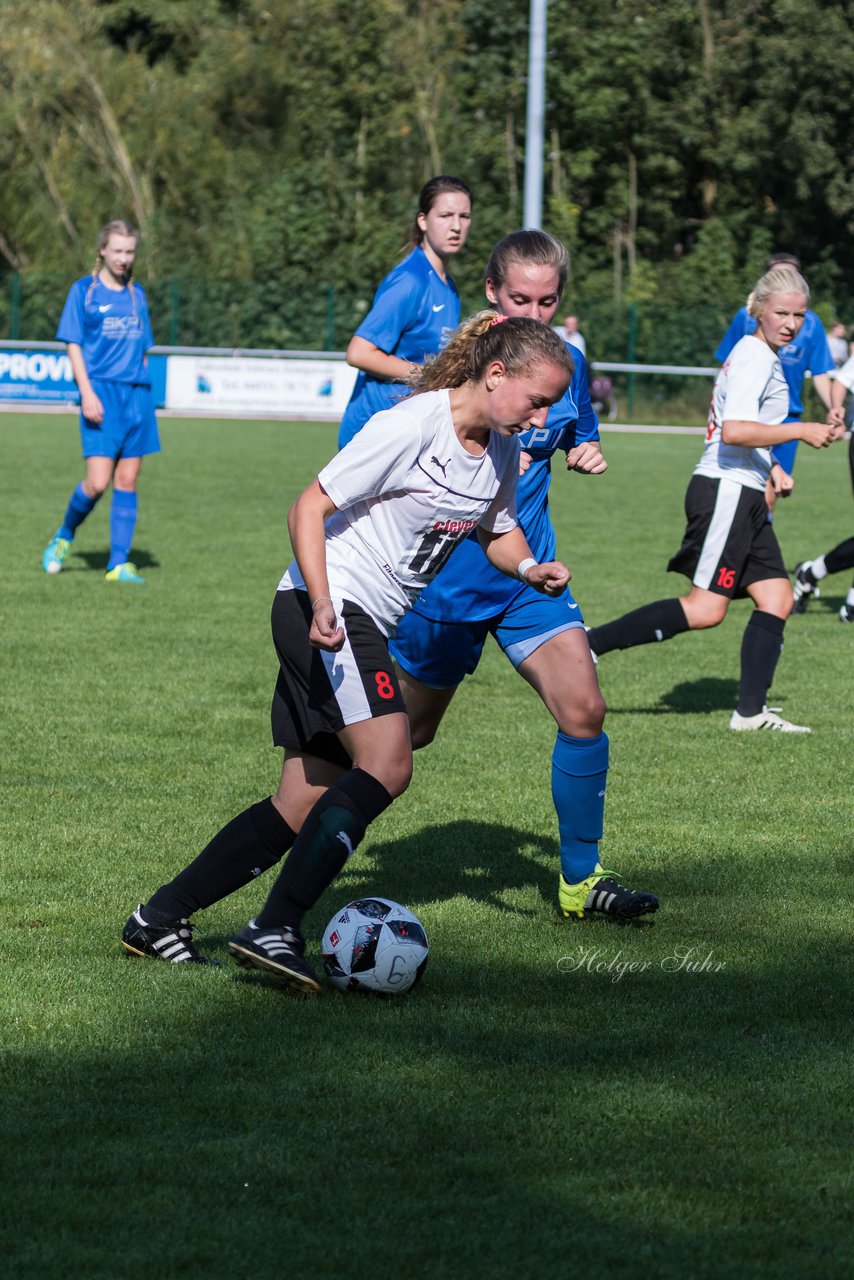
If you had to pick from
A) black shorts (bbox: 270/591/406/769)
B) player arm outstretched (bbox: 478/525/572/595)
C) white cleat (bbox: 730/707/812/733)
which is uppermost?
player arm outstretched (bbox: 478/525/572/595)

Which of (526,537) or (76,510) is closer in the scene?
(526,537)

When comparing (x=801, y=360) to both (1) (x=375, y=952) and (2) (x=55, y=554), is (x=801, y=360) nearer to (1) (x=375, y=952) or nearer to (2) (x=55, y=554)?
(2) (x=55, y=554)

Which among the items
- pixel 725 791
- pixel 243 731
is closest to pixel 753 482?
pixel 725 791

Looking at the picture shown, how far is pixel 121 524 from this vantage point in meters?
11.1

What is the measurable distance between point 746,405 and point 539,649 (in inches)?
102

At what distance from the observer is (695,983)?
164 inches

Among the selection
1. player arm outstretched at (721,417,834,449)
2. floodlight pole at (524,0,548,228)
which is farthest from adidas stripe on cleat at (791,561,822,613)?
floodlight pole at (524,0,548,228)

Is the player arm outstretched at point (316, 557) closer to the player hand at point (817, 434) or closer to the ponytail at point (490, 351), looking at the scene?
the ponytail at point (490, 351)

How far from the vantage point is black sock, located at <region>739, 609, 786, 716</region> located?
7344mm

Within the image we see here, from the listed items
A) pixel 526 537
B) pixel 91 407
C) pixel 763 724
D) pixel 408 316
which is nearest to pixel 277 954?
pixel 526 537

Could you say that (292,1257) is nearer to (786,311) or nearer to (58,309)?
(786,311)

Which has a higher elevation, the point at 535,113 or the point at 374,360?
the point at 535,113

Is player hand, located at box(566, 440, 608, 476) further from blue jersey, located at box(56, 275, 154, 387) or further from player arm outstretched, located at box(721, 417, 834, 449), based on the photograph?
blue jersey, located at box(56, 275, 154, 387)

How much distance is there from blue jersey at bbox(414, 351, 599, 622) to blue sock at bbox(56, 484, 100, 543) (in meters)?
6.29
